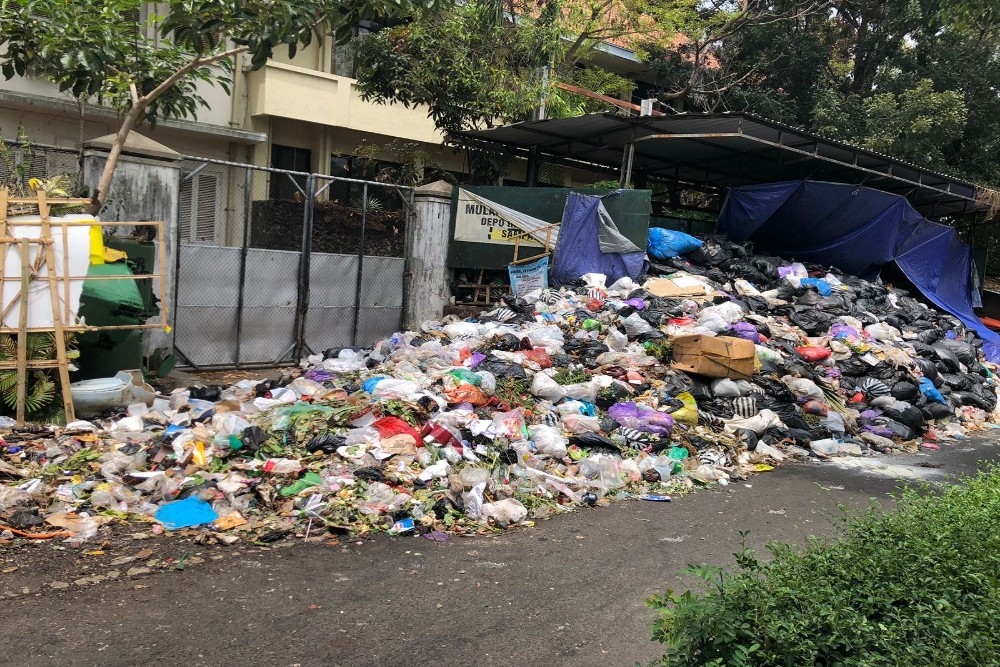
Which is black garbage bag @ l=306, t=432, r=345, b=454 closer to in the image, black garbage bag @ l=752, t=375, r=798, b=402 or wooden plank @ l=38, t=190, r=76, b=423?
wooden plank @ l=38, t=190, r=76, b=423

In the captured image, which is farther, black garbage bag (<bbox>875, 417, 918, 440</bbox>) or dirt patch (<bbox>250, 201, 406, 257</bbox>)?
dirt patch (<bbox>250, 201, 406, 257</bbox>)

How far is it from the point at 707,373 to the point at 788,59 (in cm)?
1464

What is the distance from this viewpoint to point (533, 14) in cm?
1530

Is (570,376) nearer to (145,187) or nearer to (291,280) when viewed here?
(291,280)

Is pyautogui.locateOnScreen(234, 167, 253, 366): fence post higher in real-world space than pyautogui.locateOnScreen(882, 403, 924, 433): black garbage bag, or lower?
higher

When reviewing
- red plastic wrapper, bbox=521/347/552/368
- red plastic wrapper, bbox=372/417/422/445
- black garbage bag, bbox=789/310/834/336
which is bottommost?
red plastic wrapper, bbox=372/417/422/445

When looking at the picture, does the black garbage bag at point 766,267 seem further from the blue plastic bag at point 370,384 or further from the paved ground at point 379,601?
the paved ground at point 379,601

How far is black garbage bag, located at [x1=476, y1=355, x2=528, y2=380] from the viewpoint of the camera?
7.25 meters

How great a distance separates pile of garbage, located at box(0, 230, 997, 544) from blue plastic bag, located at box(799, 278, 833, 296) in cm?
8

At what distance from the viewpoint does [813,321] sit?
10.3 meters

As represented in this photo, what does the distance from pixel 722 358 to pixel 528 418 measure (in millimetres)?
2386

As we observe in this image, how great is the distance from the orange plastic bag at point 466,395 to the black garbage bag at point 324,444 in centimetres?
119

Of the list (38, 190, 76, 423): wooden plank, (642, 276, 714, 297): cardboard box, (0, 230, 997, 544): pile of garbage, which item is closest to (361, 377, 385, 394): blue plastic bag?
(0, 230, 997, 544): pile of garbage

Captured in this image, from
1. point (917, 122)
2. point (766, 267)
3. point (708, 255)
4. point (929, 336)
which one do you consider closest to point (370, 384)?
point (708, 255)
